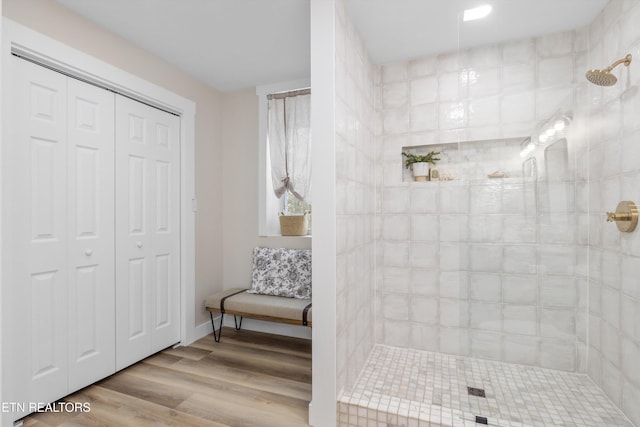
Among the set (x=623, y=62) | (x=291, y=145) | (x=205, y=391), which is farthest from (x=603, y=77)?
(x=205, y=391)

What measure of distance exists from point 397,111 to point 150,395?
2.57 meters

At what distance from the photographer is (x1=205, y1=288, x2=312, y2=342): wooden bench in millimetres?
2559

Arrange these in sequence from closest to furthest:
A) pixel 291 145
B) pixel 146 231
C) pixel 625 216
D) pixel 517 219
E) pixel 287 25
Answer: pixel 625 216 → pixel 517 219 → pixel 287 25 → pixel 146 231 → pixel 291 145

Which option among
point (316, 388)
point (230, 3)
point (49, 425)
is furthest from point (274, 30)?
point (49, 425)

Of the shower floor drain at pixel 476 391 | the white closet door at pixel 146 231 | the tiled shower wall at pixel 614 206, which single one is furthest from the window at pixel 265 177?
the tiled shower wall at pixel 614 206

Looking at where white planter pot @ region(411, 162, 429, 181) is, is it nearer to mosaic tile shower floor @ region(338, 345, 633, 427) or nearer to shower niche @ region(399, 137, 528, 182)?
shower niche @ region(399, 137, 528, 182)

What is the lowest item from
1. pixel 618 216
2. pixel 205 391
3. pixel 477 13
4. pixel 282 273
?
pixel 205 391

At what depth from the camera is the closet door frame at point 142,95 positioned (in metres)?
1.75

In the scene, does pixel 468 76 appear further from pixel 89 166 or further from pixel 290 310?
pixel 89 166

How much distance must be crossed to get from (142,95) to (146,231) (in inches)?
40.4

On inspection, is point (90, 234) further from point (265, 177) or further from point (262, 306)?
point (265, 177)

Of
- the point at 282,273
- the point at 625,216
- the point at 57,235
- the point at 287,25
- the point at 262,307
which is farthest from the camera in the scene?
the point at 282,273

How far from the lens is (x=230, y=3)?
199 centimetres

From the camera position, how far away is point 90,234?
2164 millimetres
